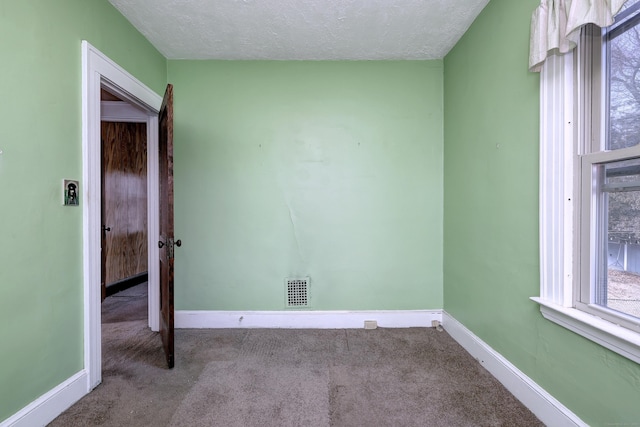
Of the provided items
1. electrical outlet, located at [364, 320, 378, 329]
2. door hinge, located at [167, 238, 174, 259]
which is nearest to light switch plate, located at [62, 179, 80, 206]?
door hinge, located at [167, 238, 174, 259]

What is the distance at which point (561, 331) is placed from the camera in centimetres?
140

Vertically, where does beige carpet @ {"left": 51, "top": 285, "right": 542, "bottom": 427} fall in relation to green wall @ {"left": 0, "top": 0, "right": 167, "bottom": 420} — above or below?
below

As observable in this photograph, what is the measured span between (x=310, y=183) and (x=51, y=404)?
7.36ft

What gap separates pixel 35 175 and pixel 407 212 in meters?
2.65

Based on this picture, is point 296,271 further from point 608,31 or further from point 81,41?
point 608,31

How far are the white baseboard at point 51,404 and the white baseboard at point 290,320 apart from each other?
0.99 metres

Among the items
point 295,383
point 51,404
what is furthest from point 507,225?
point 51,404

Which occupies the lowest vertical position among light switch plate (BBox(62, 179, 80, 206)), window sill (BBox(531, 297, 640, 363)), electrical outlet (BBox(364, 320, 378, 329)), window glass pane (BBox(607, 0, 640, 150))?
electrical outlet (BBox(364, 320, 378, 329))

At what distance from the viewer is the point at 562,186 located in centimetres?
141

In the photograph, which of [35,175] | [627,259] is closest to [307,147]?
[35,175]

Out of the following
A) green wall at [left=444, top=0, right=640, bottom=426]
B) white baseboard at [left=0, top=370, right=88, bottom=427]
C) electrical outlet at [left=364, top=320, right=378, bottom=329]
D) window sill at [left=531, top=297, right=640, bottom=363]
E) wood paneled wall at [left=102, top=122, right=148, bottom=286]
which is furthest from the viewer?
wood paneled wall at [left=102, top=122, right=148, bottom=286]

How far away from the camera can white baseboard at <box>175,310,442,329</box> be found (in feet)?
8.73

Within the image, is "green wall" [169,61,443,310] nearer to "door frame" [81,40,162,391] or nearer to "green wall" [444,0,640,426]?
"green wall" [444,0,640,426]

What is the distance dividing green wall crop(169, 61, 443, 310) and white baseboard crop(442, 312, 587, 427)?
0.59m
